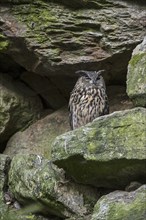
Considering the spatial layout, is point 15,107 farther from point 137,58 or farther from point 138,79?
point 138,79

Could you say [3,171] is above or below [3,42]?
below

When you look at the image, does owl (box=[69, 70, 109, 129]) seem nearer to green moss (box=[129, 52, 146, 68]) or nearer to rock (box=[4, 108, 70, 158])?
rock (box=[4, 108, 70, 158])

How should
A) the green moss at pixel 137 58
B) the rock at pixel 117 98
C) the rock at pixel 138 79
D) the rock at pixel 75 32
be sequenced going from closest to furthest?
the rock at pixel 138 79, the green moss at pixel 137 58, the rock at pixel 75 32, the rock at pixel 117 98

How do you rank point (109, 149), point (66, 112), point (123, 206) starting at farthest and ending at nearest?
point (66, 112) → point (109, 149) → point (123, 206)

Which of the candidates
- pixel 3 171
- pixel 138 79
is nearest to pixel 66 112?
Answer: pixel 3 171

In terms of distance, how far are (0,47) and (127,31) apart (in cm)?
158

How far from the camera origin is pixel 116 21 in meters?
6.55

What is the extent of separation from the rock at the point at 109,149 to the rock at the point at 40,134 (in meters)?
2.17

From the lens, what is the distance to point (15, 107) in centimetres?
759

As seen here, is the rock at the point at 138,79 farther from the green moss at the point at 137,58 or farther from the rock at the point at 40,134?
the rock at the point at 40,134

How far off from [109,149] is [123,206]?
1.64 ft

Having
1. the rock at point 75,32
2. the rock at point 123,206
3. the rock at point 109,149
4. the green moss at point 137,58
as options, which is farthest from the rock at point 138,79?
the rock at point 75,32

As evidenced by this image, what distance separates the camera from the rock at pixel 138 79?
17.1 ft

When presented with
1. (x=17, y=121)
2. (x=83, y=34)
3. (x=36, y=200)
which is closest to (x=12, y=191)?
(x=36, y=200)
